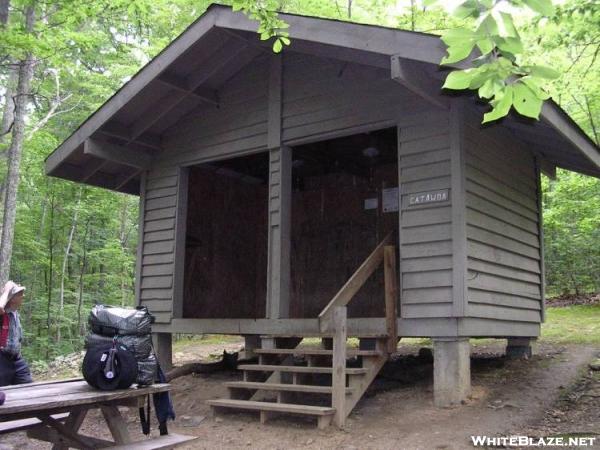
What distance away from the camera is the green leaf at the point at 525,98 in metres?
2.12

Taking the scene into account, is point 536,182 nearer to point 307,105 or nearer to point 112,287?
Answer: point 307,105

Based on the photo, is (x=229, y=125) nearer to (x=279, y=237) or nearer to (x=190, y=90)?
(x=190, y=90)

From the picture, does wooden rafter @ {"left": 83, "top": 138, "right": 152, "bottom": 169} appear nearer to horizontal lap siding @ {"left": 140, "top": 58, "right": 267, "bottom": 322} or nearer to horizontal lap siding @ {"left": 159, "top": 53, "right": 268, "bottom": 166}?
horizontal lap siding @ {"left": 140, "top": 58, "right": 267, "bottom": 322}

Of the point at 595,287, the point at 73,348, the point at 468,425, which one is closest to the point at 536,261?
the point at 468,425

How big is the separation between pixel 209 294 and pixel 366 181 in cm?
348

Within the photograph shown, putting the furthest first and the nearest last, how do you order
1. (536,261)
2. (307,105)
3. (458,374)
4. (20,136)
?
(20,136) < (536,261) < (307,105) < (458,374)

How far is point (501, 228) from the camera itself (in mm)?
7180

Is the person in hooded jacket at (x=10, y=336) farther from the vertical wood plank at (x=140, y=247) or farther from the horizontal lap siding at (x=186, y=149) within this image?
the vertical wood plank at (x=140, y=247)

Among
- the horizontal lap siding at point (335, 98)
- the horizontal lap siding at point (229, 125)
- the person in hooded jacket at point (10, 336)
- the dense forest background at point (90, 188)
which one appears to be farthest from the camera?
the dense forest background at point (90, 188)

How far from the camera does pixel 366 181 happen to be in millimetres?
10055

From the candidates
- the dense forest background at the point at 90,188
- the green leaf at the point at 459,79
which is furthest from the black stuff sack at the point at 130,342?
the dense forest background at the point at 90,188

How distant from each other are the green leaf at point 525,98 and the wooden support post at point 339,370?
3.78 meters

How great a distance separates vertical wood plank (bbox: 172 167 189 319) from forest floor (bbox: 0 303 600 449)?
118 cm

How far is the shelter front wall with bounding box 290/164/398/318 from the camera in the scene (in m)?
9.72
